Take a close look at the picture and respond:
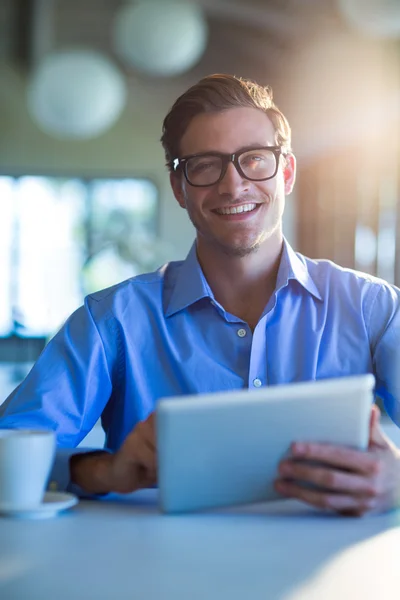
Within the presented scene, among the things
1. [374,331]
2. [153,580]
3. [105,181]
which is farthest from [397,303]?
[105,181]

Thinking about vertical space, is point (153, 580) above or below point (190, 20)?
below

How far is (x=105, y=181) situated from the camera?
816 centimetres

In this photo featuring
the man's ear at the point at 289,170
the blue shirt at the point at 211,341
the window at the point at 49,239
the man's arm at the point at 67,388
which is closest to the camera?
the man's arm at the point at 67,388

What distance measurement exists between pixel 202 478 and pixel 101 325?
681 mm

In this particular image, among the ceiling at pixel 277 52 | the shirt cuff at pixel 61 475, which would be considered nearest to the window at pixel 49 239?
the ceiling at pixel 277 52

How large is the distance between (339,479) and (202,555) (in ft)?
0.86

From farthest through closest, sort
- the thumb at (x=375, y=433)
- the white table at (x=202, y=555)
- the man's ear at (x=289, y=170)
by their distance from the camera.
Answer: the man's ear at (x=289, y=170), the thumb at (x=375, y=433), the white table at (x=202, y=555)

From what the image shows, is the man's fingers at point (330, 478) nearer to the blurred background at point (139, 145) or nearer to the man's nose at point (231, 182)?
the man's nose at point (231, 182)

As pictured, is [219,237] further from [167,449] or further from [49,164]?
[49,164]

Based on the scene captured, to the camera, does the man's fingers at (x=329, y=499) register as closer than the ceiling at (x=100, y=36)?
Yes

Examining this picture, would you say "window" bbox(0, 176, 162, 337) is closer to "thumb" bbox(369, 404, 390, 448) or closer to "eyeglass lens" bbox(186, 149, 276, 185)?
"eyeglass lens" bbox(186, 149, 276, 185)

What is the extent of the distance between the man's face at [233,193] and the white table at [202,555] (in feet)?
2.32

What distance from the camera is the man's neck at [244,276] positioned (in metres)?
1.74

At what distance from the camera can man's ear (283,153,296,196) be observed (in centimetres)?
184
